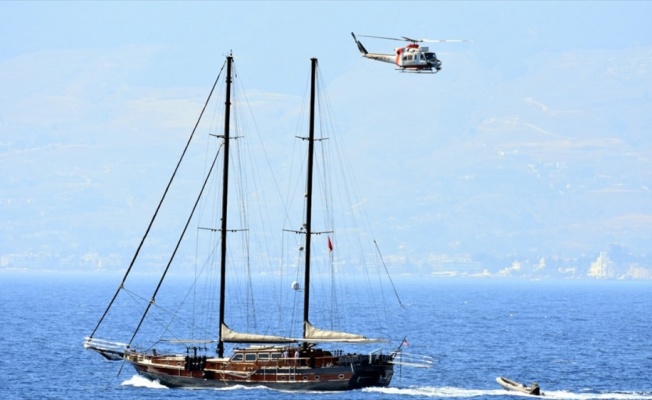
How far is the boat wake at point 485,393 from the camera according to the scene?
89812 millimetres

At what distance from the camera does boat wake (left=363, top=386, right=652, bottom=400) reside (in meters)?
89.8

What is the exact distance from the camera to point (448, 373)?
10656 cm

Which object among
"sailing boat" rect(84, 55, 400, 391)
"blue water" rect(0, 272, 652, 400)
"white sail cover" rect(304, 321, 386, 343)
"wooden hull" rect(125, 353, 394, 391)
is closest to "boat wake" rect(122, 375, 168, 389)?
"blue water" rect(0, 272, 652, 400)

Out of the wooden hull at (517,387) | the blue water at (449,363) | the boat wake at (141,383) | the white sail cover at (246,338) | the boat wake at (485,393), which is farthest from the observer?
the boat wake at (141,383)

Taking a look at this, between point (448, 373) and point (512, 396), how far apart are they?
15.4m

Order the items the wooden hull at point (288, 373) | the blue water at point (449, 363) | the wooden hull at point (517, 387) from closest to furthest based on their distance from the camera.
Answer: the wooden hull at point (288, 373), the wooden hull at point (517, 387), the blue water at point (449, 363)

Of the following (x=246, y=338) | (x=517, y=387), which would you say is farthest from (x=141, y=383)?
(x=517, y=387)

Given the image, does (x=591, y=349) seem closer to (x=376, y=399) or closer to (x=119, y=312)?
(x=376, y=399)

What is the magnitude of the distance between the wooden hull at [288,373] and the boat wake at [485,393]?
1.33m

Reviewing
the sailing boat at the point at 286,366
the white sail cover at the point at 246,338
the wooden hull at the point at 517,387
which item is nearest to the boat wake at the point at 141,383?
the sailing boat at the point at 286,366

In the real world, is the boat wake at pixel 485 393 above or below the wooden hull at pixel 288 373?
below

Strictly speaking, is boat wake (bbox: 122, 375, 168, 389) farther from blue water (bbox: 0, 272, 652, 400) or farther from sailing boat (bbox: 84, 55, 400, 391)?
sailing boat (bbox: 84, 55, 400, 391)

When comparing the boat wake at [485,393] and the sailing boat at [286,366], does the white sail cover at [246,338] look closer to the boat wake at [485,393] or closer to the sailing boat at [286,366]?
the sailing boat at [286,366]

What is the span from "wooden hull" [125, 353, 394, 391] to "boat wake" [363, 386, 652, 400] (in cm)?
133
